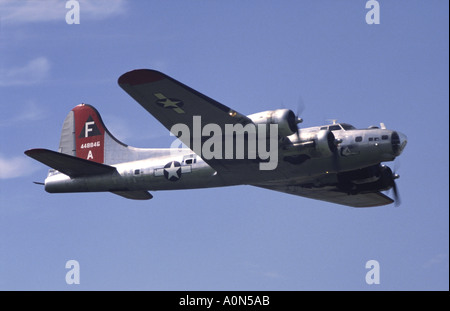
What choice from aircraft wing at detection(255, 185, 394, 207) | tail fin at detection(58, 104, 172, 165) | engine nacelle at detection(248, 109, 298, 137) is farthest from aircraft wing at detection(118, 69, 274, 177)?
aircraft wing at detection(255, 185, 394, 207)

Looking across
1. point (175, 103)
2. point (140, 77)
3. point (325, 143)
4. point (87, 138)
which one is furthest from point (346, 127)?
point (87, 138)

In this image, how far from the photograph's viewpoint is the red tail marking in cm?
3625

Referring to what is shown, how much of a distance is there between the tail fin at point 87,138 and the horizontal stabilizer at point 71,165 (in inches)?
59.9

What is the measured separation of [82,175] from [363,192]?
40.3 feet

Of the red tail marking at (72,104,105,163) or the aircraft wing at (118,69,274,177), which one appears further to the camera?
the red tail marking at (72,104,105,163)

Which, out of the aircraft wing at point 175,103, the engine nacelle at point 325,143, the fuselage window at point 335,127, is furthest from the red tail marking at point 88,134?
the fuselage window at point 335,127

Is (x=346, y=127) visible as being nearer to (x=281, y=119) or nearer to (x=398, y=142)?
(x=398, y=142)

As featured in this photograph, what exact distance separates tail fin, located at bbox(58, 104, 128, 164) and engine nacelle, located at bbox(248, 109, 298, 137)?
8304 millimetres

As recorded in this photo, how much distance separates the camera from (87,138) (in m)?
37.0

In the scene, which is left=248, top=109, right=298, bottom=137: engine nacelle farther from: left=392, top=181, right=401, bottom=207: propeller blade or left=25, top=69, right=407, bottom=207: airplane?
left=392, top=181, right=401, bottom=207: propeller blade

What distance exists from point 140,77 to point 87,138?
10.2 metres

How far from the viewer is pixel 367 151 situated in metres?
30.1
